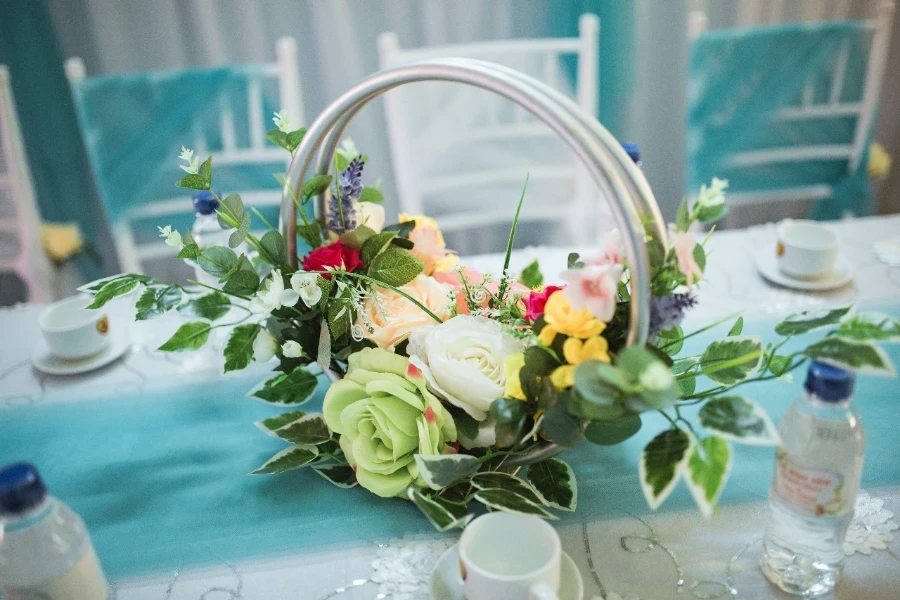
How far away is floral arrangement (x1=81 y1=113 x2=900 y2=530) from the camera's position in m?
0.57

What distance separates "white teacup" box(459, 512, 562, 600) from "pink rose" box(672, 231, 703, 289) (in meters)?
0.23

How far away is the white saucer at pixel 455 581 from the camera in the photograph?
61 centimetres

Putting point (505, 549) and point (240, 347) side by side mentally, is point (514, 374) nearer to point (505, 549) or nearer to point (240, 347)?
point (505, 549)

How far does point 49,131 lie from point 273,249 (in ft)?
5.22

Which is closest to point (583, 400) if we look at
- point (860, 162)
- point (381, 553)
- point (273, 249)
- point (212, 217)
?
point (381, 553)

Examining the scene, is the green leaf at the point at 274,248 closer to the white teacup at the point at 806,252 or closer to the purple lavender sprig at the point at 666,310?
the purple lavender sprig at the point at 666,310

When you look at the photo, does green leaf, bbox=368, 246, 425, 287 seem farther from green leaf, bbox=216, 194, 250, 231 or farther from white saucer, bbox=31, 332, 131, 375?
white saucer, bbox=31, 332, 131, 375

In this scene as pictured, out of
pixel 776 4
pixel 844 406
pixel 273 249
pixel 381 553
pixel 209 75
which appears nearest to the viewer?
pixel 844 406

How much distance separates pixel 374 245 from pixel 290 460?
25cm

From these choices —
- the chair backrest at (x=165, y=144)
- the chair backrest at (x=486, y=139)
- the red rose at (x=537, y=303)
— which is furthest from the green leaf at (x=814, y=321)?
the chair backrest at (x=165, y=144)

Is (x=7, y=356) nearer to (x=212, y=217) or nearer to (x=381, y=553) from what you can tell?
(x=212, y=217)

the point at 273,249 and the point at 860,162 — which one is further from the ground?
the point at 273,249

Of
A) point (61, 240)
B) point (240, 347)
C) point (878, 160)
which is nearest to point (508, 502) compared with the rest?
point (240, 347)

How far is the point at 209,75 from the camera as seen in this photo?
174 cm
